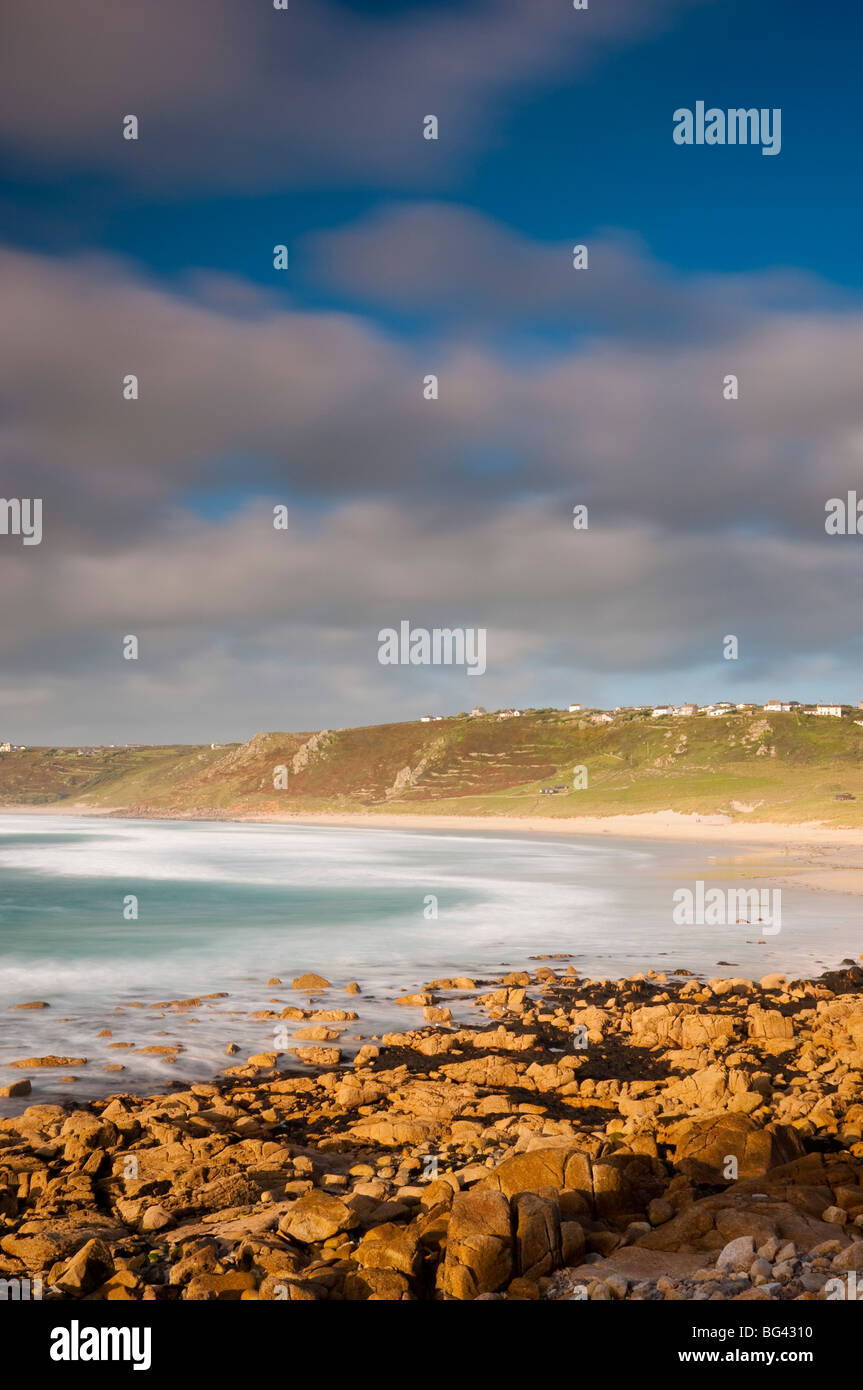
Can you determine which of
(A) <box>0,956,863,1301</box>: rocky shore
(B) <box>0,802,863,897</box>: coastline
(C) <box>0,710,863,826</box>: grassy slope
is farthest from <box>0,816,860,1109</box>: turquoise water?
(C) <box>0,710,863,826</box>: grassy slope

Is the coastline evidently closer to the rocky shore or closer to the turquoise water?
the turquoise water

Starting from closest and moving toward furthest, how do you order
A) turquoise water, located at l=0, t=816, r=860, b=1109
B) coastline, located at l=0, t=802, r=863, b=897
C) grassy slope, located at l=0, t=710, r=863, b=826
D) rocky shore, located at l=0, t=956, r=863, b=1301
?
rocky shore, located at l=0, t=956, r=863, b=1301, turquoise water, located at l=0, t=816, r=860, b=1109, coastline, located at l=0, t=802, r=863, b=897, grassy slope, located at l=0, t=710, r=863, b=826

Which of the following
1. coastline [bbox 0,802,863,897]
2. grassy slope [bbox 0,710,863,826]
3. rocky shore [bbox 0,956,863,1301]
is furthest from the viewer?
grassy slope [bbox 0,710,863,826]

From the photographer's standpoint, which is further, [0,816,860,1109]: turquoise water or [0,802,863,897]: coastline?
[0,802,863,897]: coastline

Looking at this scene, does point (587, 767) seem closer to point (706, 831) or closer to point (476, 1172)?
point (706, 831)
